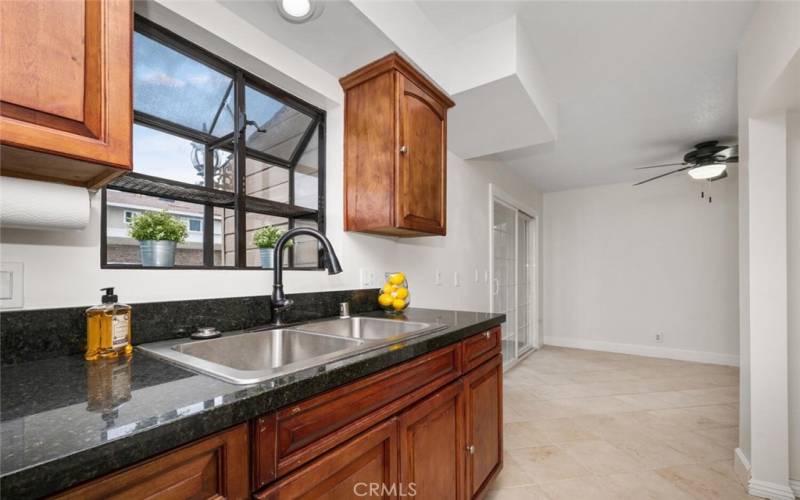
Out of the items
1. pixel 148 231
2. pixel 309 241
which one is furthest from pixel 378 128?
pixel 148 231

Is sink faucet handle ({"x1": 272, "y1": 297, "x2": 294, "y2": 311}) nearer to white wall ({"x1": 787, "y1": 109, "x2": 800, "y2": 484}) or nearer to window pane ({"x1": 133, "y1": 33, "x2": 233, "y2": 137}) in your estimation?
window pane ({"x1": 133, "y1": 33, "x2": 233, "y2": 137})

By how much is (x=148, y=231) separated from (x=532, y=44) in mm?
2168

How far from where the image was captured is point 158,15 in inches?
48.4

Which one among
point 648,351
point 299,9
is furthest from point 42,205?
point 648,351

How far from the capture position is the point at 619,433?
2.54m

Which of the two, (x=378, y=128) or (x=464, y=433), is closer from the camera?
(x=464, y=433)

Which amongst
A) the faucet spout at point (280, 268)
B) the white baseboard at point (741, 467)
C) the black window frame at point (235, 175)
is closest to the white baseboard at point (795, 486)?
the white baseboard at point (741, 467)

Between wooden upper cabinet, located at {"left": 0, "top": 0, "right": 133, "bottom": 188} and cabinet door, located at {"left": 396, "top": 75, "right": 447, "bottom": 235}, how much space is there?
1.11 meters

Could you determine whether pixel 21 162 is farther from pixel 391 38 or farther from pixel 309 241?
pixel 391 38

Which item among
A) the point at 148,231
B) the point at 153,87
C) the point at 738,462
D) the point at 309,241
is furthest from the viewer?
the point at 738,462

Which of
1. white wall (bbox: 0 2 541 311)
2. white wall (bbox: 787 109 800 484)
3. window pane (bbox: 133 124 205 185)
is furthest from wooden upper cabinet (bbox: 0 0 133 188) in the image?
white wall (bbox: 787 109 800 484)

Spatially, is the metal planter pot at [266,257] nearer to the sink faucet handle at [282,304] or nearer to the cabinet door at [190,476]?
the sink faucet handle at [282,304]

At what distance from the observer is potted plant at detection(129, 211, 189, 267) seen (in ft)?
3.88

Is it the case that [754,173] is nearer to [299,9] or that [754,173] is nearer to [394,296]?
[394,296]
